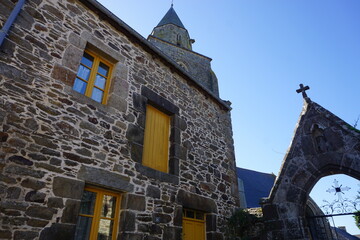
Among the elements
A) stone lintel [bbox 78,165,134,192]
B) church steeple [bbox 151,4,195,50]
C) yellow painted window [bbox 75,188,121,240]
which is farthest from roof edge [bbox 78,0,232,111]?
church steeple [bbox 151,4,195,50]

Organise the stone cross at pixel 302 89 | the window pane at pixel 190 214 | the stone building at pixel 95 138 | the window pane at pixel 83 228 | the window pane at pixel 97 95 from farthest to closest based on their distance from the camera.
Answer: the stone cross at pixel 302 89
the window pane at pixel 190 214
the window pane at pixel 97 95
the window pane at pixel 83 228
the stone building at pixel 95 138

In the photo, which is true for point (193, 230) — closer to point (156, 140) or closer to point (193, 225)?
point (193, 225)

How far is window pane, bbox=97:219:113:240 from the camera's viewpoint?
355 centimetres

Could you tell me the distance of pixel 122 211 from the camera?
12.6 feet

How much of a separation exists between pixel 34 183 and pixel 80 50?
8.01 ft

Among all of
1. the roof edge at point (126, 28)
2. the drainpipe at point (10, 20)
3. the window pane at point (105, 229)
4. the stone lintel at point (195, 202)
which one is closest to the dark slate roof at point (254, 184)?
the stone lintel at point (195, 202)

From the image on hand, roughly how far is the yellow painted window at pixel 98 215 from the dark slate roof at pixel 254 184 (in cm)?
1222

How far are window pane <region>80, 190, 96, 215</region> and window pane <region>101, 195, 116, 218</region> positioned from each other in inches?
7.6

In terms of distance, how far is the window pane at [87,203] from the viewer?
137 inches

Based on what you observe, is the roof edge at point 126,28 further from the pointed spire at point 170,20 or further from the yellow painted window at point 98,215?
the pointed spire at point 170,20

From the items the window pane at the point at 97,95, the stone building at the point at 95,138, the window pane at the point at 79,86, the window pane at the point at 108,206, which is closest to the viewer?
the stone building at the point at 95,138

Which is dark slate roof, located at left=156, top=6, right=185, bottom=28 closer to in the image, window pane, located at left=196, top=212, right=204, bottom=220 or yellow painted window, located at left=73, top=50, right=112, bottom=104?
yellow painted window, located at left=73, top=50, right=112, bottom=104

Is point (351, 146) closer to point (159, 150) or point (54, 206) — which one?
point (159, 150)

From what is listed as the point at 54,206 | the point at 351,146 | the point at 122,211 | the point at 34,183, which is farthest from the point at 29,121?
Result: the point at 351,146
